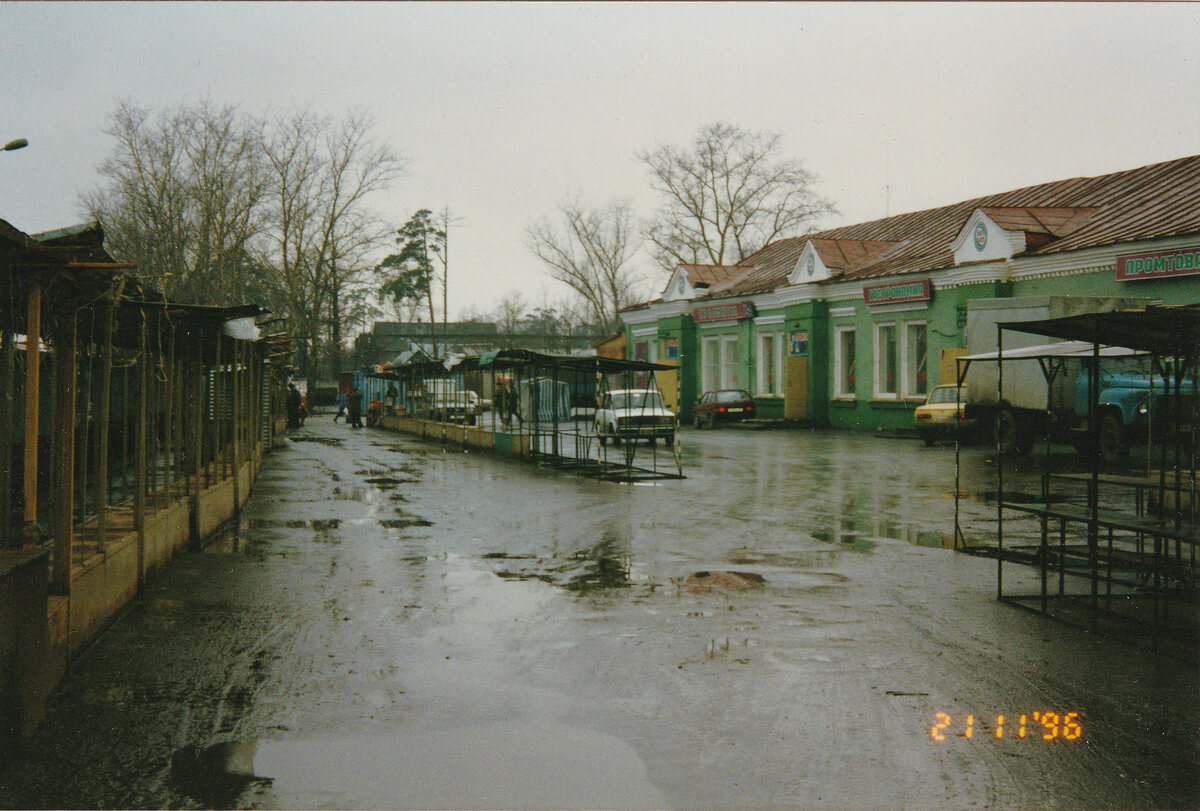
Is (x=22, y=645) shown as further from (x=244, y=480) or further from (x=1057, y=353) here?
(x=244, y=480)

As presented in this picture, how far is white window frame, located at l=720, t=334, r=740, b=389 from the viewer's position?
4184 cm

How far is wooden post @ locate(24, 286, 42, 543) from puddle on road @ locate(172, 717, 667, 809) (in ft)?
6.54

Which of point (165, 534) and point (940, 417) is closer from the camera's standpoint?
point (165, 534)

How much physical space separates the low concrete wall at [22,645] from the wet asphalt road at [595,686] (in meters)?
0.13

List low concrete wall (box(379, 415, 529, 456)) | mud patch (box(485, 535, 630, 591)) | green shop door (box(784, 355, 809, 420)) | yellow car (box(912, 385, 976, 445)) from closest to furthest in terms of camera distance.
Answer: mud patch (box(485, 535, 630, 591)) → low concrete wall (box(379, 415, 529, 456)) → yellow car (box(912, 385, 976, 445)) → green shop door (box(784, 355, 809, 420))

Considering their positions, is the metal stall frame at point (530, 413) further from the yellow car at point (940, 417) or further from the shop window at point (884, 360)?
the shop window at point (884, 360)

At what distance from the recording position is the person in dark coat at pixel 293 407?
40.7m

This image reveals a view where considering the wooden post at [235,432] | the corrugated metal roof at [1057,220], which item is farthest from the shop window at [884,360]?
the wooden post at [235,432]

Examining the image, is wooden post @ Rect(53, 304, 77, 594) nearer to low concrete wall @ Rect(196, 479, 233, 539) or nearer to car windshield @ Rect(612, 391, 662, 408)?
low concrete wall @ Rect(196, 479, 233, 539)

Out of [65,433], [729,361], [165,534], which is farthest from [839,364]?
[65,433]

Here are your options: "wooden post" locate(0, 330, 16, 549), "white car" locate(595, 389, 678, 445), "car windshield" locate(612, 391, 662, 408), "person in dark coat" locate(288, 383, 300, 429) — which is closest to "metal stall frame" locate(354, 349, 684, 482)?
"white car" locate(595, 389, 678, 445)

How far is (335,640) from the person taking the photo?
686 cm

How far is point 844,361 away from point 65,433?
31.6m

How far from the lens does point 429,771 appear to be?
14.9 ft
